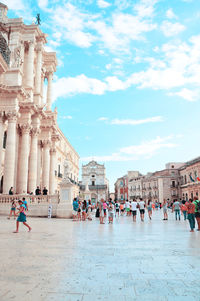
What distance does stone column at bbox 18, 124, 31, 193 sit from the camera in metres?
20.5

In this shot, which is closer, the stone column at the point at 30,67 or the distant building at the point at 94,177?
the stone column at the point at 30,67

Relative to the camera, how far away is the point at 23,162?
2094 centimetres

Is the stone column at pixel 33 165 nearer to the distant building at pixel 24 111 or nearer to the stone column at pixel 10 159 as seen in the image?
the distant building at pixel 24 111

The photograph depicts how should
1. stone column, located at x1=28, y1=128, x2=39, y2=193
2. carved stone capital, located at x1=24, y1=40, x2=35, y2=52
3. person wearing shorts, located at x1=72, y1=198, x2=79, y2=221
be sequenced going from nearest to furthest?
person wearing shorts, located at x1=72, y1=198, x2=79, y2=221
stone column, located at x1=28, y1=128, x2=39, y2=193
carved stone capital, located at x1=24, y1=40, x2=35, y2=52

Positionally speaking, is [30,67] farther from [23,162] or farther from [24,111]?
[23,162]

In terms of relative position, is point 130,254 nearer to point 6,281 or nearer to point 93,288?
point 93,288

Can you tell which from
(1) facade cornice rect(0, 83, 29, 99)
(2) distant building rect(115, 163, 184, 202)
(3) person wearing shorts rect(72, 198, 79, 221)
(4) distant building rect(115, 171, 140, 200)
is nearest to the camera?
(3) person wearing shorts rect(72, 198, 79, 221)

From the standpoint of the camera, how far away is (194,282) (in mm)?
3502

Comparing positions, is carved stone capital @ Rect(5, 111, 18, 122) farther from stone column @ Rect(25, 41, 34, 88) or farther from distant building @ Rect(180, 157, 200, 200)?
distant building @ Rect(180, 157, 200, 200)

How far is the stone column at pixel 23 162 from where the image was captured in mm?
20453

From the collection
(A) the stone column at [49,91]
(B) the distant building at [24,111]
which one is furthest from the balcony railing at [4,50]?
(A) the stone column at [49,91]

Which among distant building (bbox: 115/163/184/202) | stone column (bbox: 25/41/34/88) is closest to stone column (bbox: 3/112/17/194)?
stone column (bbox: 25/41/34/88)

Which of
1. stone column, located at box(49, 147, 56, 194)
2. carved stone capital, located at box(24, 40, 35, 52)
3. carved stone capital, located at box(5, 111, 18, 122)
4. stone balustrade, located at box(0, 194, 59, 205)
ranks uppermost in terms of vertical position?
carved stone capital, located at box(24, 40, 35, 52)

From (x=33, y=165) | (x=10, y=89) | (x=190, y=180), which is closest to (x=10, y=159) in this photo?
(x=33, y=165)
